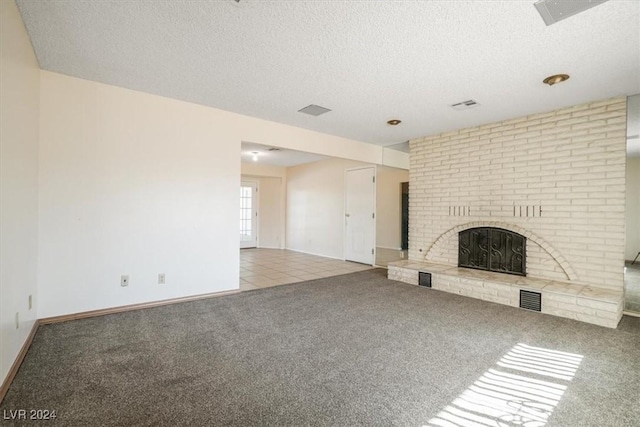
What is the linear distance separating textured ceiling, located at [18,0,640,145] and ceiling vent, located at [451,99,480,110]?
96 millimetres

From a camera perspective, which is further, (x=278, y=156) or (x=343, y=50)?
(x=278, y=156)

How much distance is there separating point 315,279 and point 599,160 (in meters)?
4.09

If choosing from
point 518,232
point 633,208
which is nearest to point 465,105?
point 518,232

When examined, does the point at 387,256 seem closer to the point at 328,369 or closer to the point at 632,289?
the point at 632,289

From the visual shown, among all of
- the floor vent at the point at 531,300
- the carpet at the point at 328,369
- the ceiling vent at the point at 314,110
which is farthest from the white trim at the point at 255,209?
the floor vent at the point at 531,300

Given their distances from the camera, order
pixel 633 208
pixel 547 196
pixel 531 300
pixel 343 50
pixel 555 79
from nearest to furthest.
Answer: pixel 343 50 → pixel 555 79 → pixel 531 300 → pixel 547 196 → pixel 633 208

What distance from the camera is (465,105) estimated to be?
3.59 meters

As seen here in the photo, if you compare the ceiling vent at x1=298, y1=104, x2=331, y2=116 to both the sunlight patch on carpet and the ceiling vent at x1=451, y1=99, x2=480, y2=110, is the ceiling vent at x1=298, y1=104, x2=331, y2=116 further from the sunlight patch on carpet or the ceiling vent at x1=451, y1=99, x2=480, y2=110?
the sunlight patch on carpet

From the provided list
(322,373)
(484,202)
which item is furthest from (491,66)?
(322,373)

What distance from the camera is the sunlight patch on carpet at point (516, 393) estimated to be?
156cm

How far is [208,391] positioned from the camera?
5.77 feet

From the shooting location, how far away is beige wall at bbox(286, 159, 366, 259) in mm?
6906

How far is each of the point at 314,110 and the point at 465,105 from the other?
1924 mm

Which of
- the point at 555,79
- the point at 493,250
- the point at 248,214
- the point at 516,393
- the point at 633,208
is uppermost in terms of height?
the point at 555,79
